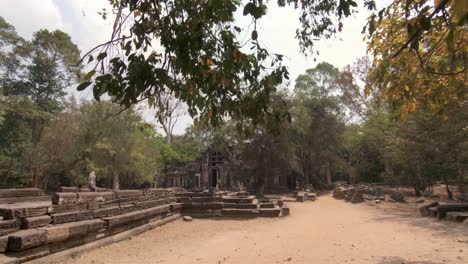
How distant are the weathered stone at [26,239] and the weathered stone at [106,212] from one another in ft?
8.78

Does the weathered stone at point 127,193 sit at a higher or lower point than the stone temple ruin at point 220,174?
lower

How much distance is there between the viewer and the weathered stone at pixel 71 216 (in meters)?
8.44

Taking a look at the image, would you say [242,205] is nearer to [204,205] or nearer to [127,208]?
[204,205]

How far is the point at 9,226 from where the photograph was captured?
7.10 metres

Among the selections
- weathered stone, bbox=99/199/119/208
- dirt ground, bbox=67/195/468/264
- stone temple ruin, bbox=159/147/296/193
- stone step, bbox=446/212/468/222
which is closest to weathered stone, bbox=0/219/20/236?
dirt ground, bbox=67/195/468/264

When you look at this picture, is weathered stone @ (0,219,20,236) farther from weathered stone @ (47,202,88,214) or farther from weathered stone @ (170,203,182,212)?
weathered stone @ (170,203,182,212)

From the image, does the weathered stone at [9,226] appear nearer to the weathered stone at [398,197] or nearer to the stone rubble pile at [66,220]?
the stone rubble pile at [66,220]

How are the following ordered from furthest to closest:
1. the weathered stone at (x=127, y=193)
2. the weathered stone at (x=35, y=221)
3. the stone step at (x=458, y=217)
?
1. the stone step at (x=458, y=217)
2. the weathered stone at (x=127, y=193)
3. the weathered stone at (x=35, y=221)

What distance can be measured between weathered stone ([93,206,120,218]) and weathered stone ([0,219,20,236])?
2.81 metres

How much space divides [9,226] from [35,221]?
601 millimetres

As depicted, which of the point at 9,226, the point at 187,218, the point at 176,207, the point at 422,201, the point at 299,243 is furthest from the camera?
the point at 422,201

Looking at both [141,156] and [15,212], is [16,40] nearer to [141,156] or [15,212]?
[141,156]

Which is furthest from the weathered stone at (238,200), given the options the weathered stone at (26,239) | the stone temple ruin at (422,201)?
the weathered stone at (26,239)

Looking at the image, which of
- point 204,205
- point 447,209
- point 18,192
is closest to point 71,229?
point 18,192
